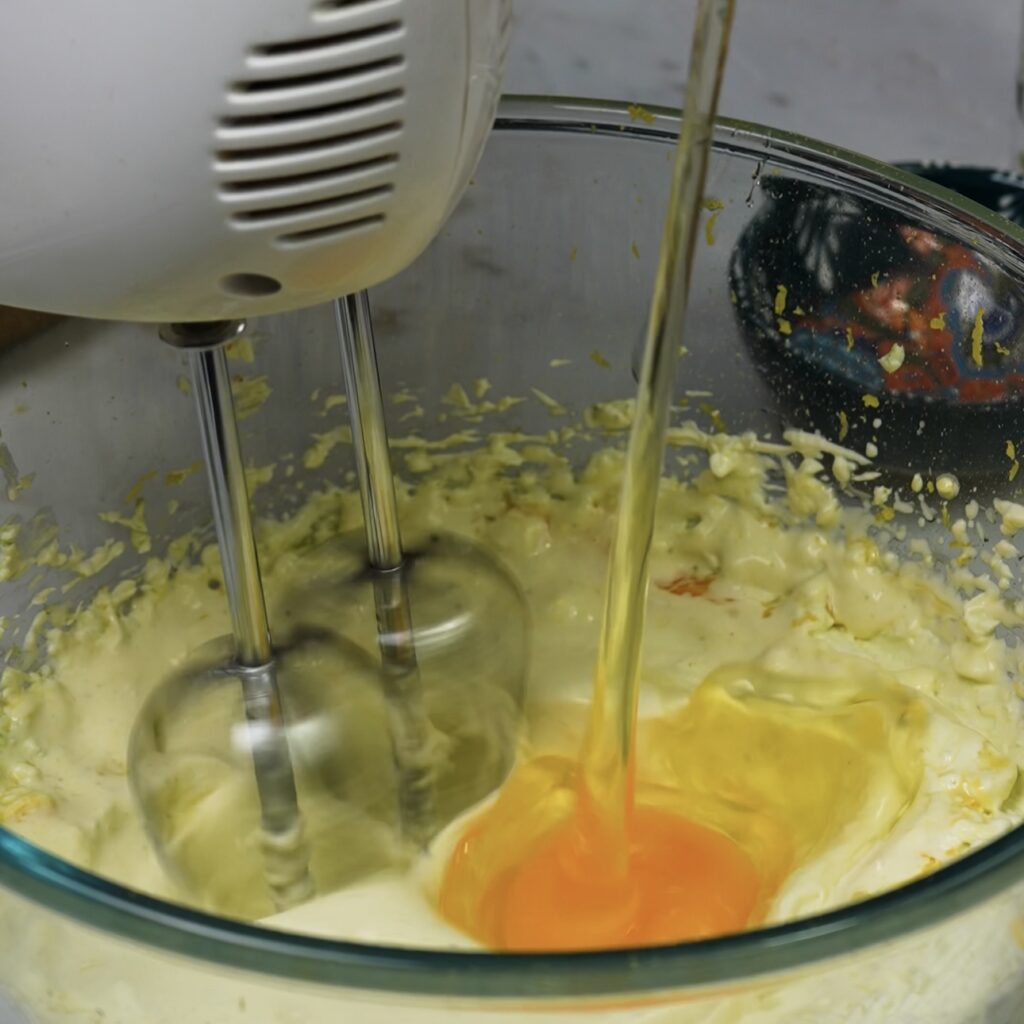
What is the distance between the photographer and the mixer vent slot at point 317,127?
14.2 inches

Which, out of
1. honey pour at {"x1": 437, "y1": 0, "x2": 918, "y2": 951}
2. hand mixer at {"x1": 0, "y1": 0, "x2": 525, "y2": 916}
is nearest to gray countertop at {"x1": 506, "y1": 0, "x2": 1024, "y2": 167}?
honey pour at {"x1": 437, "y1": 0, "x2": 918, "y2": 951}

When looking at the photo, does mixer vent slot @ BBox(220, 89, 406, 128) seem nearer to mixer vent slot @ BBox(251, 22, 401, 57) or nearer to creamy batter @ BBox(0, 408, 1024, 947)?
mixer vent slot @ BBox(251, 22, 401, 57)

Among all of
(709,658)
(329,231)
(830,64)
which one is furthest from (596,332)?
(830,64)

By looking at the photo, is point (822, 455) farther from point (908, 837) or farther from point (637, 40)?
point (637, 40)

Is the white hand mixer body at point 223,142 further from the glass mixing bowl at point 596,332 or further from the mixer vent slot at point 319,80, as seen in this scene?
the glass mixing bowl at point 596,332

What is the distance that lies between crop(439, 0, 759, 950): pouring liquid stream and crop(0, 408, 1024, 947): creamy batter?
0.02 meters

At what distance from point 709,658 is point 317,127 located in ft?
1.21

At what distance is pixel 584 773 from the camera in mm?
582

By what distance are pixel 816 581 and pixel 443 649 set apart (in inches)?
7.0

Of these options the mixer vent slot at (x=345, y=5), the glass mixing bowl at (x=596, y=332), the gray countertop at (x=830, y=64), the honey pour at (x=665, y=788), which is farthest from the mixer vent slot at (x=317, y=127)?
the gray countertop at (x=830, y=64)

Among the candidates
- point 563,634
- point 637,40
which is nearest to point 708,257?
point 563,634

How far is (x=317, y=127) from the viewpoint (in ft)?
1.22

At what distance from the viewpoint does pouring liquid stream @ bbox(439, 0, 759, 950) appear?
521 millimetres

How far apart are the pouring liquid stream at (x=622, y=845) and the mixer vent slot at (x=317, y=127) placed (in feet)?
0.45
